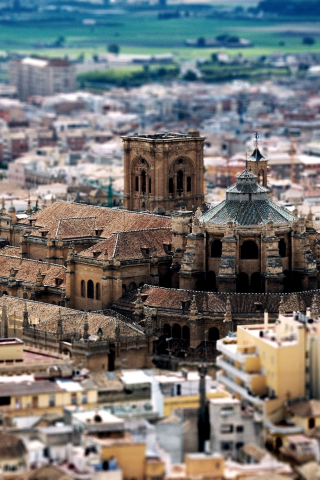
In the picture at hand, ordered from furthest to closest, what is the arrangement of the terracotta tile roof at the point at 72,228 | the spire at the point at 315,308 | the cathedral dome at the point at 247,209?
1. the terracotta tile roof at the point at 72,228
2. the cathedral dome at the point at 247,209
3. the spire at the point at 315,308

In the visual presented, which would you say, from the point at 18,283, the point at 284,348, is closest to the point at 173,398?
the point at 284,348

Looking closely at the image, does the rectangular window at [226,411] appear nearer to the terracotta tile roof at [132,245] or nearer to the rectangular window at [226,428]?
the rectangular window at [226,428]

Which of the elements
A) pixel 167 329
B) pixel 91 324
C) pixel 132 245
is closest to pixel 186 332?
pixel 167 329

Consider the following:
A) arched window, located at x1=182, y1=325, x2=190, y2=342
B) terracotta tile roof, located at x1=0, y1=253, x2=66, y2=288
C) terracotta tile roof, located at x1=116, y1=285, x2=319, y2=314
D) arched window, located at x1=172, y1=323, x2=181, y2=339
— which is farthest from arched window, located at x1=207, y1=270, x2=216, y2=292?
terracotta tile roof, located at x1=0, y1=253, x2=66, y2=288

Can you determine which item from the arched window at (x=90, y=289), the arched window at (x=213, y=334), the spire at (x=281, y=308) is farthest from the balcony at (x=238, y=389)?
the arched window at (x=90, y=289)

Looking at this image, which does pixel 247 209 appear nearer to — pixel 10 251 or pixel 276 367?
pixel 10 251

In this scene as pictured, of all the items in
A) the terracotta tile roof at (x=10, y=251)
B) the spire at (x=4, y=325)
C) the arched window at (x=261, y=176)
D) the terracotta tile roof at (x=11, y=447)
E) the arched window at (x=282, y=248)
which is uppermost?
the arched window at (x=261, y=176)

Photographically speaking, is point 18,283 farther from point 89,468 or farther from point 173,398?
point 89,468
